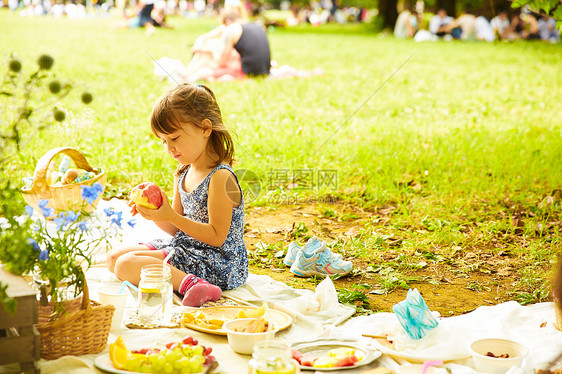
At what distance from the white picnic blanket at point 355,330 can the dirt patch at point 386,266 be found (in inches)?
8.8

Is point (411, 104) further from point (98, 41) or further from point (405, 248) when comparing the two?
point (98, 41)

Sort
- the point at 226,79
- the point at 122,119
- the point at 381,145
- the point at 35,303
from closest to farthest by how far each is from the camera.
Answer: the point at 35,303
the point at 381,145
the point at 122,119
the point at 226,79

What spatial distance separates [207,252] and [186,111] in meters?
0.67

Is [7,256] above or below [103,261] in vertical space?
above

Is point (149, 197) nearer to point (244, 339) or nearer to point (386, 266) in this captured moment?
point (244, 339)

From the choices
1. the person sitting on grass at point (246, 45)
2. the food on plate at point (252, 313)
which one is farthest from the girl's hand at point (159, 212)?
the person sitting on grass at point (246, 45)

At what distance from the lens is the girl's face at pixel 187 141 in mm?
3145

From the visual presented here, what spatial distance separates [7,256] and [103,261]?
4.18 feet

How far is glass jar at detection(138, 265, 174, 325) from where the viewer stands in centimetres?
275

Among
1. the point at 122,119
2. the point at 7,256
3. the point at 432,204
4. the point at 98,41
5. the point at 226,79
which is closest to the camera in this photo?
the point at 7,256

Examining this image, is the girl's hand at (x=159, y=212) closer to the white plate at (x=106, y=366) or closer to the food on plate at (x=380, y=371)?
the white plate at (x=106, y=366)

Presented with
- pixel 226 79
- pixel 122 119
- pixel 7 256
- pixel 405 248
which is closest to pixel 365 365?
pixel 7 256

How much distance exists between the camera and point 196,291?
2994 millimetres

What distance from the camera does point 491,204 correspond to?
480cm
